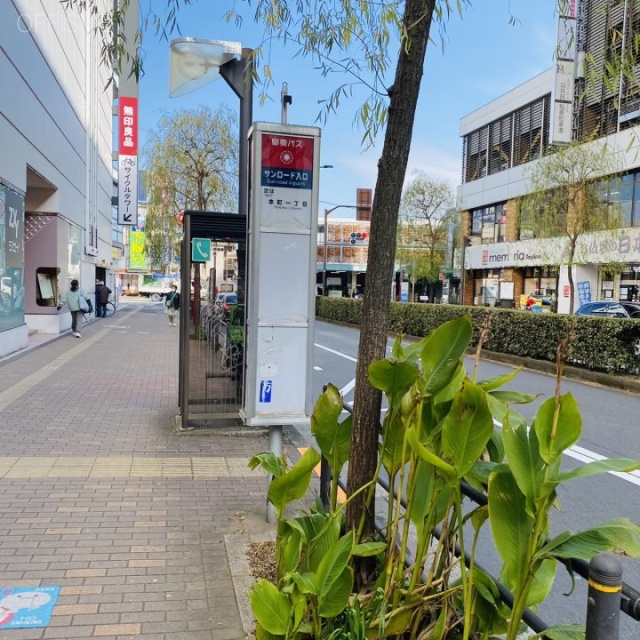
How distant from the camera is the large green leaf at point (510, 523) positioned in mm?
2055

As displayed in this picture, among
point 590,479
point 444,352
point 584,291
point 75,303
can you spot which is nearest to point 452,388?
point 444,352

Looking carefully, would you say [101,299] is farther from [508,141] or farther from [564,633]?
[564,633]

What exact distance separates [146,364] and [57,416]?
216 inches

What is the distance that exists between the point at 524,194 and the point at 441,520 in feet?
80.1

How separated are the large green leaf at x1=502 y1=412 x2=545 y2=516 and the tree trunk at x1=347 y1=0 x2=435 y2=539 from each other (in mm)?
999

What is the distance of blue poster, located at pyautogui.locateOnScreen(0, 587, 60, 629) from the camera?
3031 mm

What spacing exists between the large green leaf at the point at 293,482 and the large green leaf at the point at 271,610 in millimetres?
470

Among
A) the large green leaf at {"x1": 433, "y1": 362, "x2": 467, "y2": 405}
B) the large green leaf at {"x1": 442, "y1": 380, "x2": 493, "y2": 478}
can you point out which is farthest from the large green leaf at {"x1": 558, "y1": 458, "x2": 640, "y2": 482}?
the large green leaf at {"x1": 433, "y1": 362, "x2": 467, "y2": 405}

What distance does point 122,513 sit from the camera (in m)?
4.54

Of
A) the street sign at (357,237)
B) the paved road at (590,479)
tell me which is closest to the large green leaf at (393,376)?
the paved road at (590,479)

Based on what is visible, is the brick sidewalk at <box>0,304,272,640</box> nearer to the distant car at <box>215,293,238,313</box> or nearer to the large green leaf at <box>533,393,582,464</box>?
the distant car at <box>215,293,238,313</box>

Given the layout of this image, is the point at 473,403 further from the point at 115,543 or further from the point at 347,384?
the point at 347,384

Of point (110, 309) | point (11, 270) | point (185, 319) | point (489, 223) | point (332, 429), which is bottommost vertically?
point (110, 309)

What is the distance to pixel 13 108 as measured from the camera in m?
12.9
